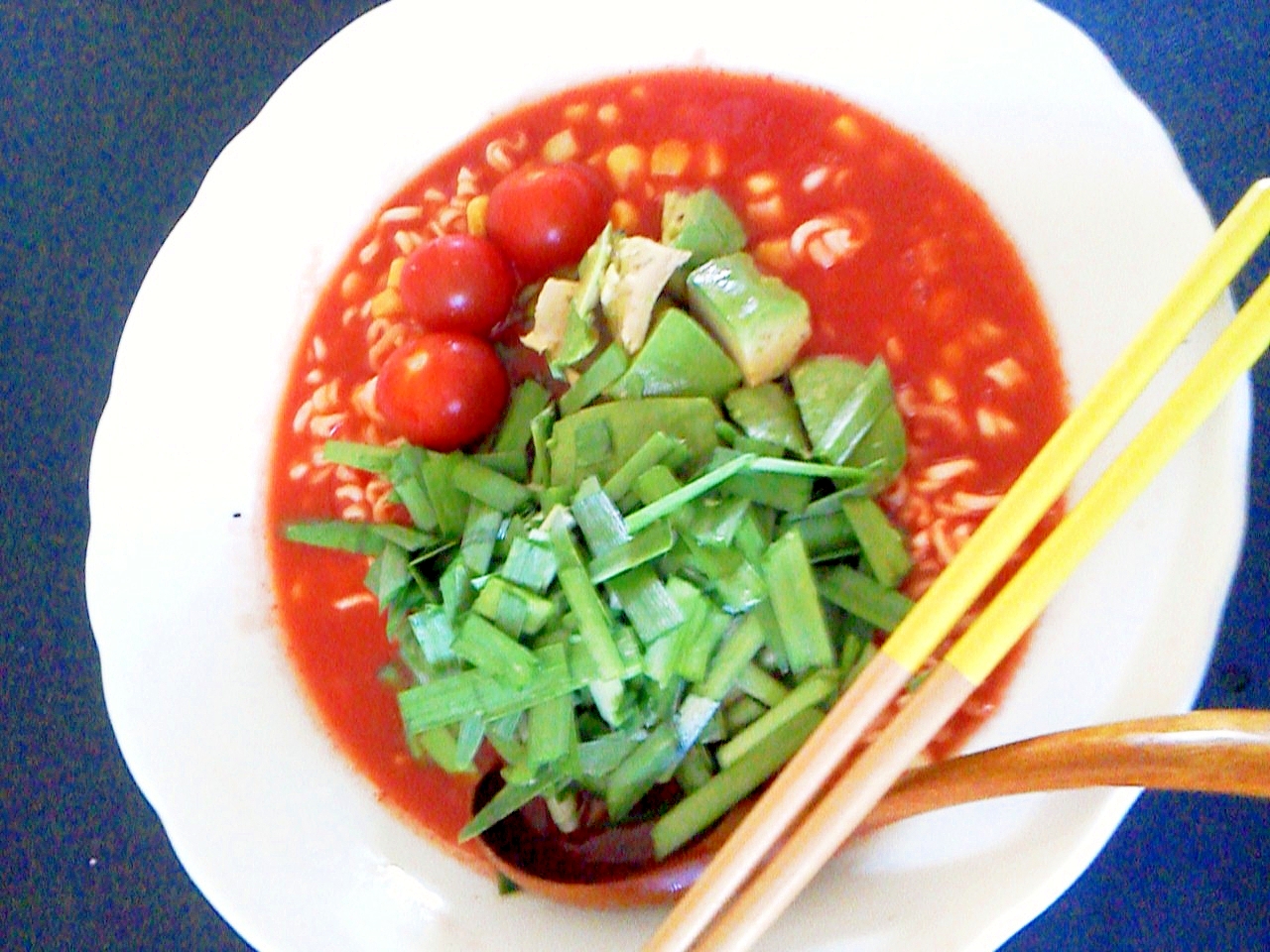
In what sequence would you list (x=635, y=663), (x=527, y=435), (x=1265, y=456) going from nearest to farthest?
(x=635, y=663) < (x=1265, y=456) < (x=527, y=435)

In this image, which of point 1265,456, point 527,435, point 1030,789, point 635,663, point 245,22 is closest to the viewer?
point 1030,789

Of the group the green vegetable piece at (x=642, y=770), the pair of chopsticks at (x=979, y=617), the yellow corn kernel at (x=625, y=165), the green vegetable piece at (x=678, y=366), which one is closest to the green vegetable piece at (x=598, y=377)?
the green vegetable piece at (x=678, y=366)

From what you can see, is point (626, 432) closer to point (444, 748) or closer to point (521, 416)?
point (521, 416)

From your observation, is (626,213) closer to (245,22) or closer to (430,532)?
(430,532)

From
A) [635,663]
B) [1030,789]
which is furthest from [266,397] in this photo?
[1030,789]

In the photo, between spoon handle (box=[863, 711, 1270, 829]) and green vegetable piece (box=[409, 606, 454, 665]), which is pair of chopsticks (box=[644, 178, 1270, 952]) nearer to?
spoon handle (box=[863, 711, 1270, 829])
